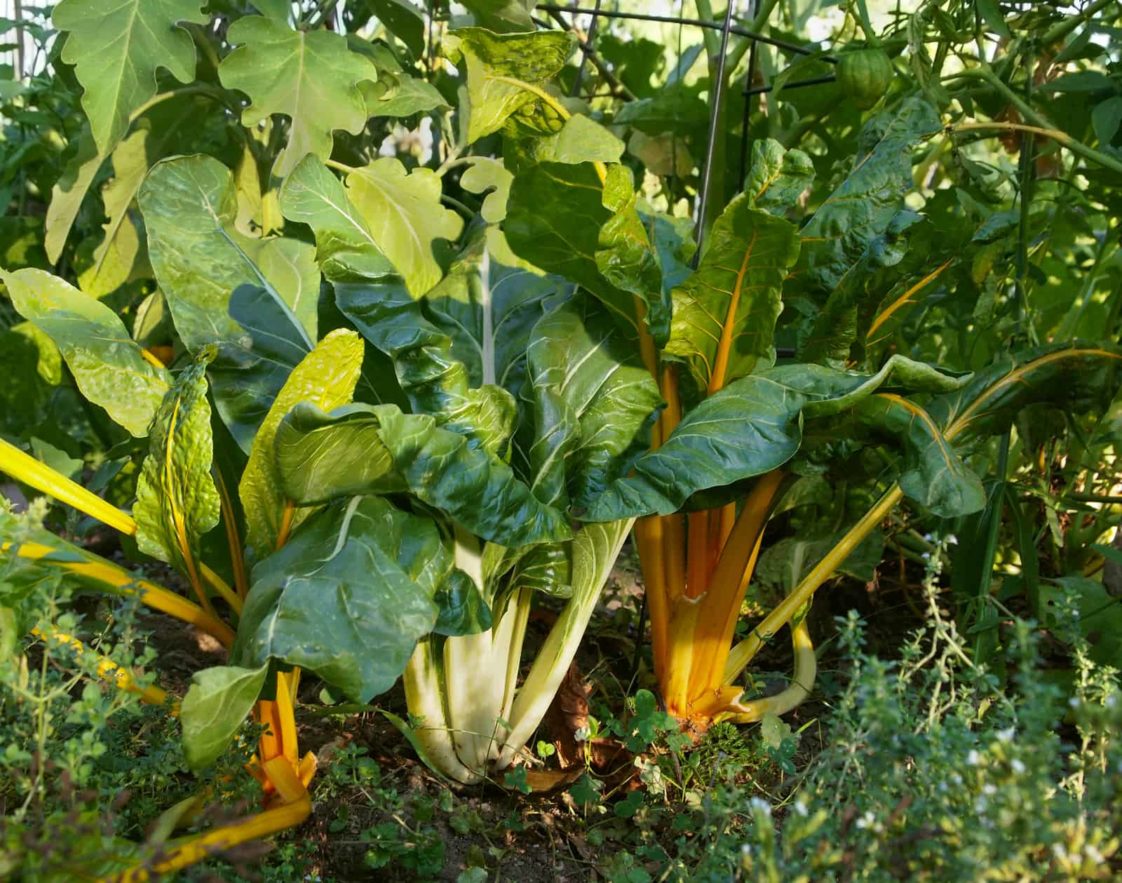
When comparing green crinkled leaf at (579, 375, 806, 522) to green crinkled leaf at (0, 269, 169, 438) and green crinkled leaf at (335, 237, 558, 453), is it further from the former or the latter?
green crinkled leaf at (0, 269, 169, 438)

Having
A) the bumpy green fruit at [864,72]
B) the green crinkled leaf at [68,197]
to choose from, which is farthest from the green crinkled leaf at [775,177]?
the green crinkled leaf at [68,197]

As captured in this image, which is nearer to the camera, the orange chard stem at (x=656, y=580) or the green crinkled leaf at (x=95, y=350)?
the green crinkled leaf at (x=95, y=350)

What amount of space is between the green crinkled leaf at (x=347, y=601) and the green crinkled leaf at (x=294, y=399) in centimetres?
9

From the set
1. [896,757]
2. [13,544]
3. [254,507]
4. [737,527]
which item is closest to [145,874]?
[13,544]

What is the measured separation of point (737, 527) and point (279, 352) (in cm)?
74

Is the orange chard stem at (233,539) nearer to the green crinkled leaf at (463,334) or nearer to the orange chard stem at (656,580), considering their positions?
the green crinkled leaf at (463,334)

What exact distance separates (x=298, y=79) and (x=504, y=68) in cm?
33

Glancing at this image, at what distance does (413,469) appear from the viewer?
4.30 ft

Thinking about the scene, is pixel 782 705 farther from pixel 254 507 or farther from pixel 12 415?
pixel 12 415

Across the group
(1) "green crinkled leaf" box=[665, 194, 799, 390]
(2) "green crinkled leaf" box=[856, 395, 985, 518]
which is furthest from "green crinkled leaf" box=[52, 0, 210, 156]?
(2) "green crinkled leaf" box=[856, 395, 985, 518]

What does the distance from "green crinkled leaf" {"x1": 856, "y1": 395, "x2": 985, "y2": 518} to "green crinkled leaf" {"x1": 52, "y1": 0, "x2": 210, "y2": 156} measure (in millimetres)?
1112

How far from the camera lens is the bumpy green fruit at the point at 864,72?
1.75 m

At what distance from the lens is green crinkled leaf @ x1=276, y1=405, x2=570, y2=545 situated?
4.16 feet

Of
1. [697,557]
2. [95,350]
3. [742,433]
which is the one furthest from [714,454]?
[95,350]
